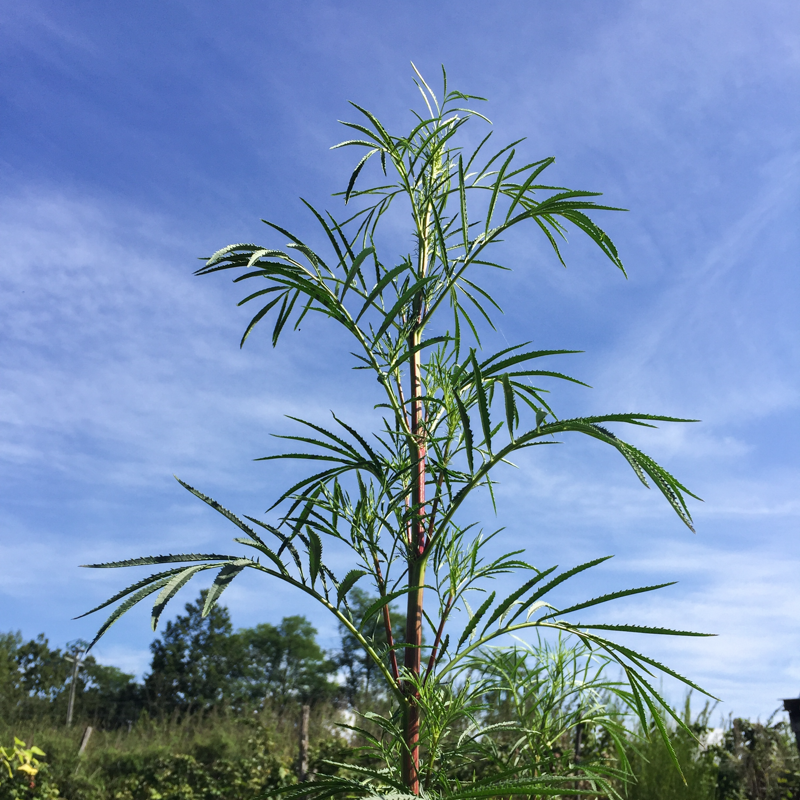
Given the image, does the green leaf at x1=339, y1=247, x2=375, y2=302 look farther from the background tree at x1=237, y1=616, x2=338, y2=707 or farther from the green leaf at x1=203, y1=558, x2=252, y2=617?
the background tree at x1=237, y1=616, x2=338, y2=707

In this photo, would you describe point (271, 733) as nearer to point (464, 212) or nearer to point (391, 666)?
point (391, 666)

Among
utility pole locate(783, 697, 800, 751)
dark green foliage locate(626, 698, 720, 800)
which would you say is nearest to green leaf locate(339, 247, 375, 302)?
dark green foliage locate(626, 698, 720, 800)

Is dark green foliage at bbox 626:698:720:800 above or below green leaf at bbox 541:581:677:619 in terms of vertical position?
below

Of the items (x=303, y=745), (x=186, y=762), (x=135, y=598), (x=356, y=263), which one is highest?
(x=356, y=263)

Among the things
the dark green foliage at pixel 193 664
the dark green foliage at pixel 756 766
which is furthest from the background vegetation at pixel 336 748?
the dark green foliage at pixel 193 664

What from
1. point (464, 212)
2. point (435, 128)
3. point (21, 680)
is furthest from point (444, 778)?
point (21, 680)

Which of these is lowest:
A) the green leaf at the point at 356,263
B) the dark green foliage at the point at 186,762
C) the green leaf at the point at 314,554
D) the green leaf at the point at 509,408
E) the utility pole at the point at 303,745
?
the dark green foliage at the point at 186,762

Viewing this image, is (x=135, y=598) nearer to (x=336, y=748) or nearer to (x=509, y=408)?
(x=509, y=408)

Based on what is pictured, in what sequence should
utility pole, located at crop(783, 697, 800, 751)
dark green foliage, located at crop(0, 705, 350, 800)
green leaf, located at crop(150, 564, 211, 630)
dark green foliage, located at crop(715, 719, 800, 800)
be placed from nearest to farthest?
green leaf, located at crop(150, 564, 211, 630)
utility pole, located at crop(783, 697, 800, 751)
dark green foliage, located at crop(715, 719, 800, 800)
dark green foliage, located at crop(0, 705, 350, 800)

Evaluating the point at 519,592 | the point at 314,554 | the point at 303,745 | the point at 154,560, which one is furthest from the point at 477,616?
the point at 303,745

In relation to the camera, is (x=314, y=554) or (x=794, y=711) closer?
(x=314, y=554)

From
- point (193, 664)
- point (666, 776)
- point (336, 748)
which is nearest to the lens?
point (666, 776)

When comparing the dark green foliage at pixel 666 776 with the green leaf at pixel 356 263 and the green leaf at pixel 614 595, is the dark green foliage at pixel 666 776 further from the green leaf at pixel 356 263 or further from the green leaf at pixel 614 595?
the green leaf at pixel 356 263

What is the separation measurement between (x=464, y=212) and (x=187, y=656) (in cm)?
2309
